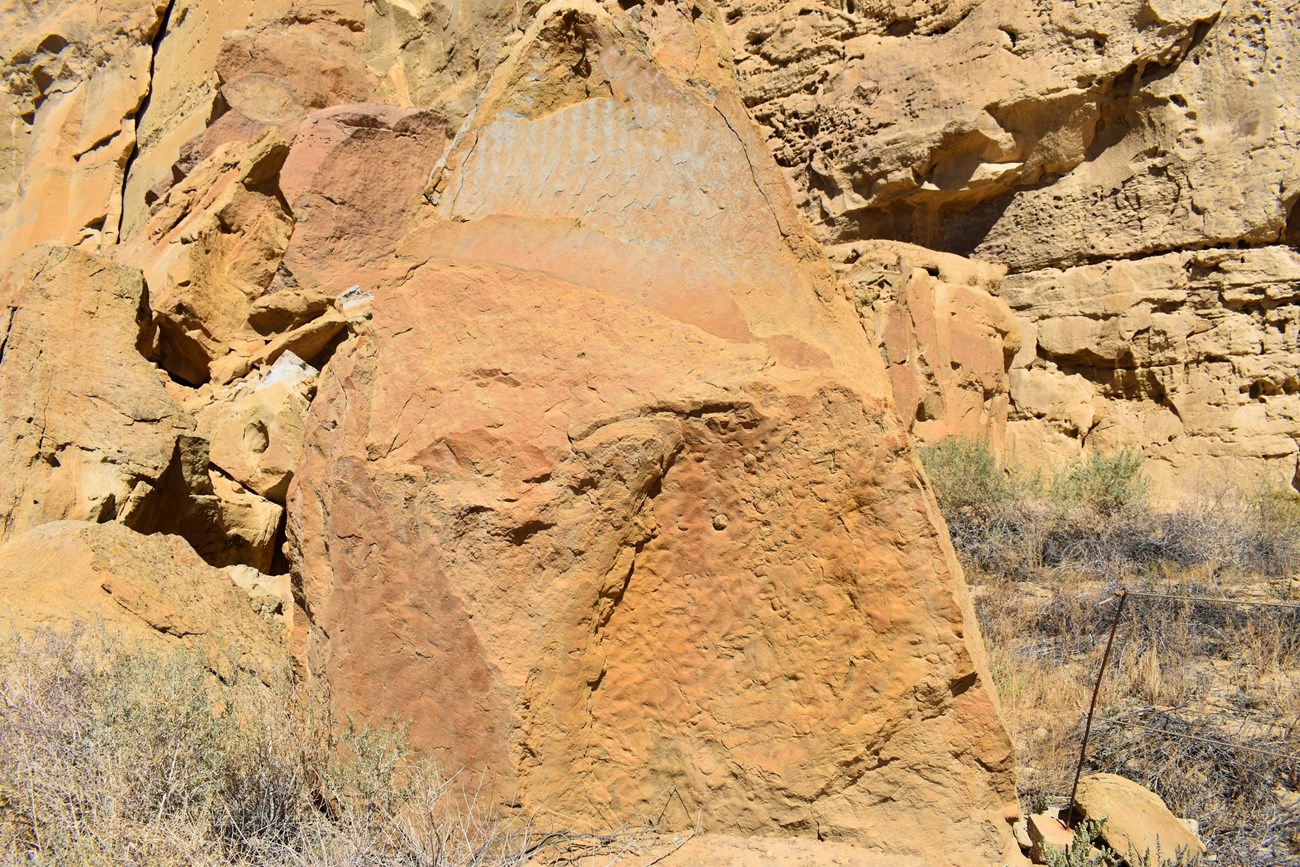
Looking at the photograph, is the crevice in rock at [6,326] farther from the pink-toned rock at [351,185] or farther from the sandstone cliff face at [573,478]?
the pink-toned rock at [351,185]

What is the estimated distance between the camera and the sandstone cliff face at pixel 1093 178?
6641mm

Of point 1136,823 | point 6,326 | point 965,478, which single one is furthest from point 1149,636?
point 6,326

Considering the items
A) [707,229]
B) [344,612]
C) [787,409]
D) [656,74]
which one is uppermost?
[656,74]

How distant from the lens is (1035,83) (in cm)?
722

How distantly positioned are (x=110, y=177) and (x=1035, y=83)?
30.7ft

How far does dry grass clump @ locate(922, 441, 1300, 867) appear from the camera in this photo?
9.50 feet

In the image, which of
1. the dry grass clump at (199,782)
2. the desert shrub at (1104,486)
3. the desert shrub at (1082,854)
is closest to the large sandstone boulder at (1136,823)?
the desert shrub at (1082,854)

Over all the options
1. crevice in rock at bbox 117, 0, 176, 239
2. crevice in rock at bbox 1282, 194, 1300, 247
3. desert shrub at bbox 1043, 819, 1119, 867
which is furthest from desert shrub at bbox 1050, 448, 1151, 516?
crevice in rock at bbox 117, 0, 176, 239

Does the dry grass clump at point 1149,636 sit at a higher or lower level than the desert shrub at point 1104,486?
higher

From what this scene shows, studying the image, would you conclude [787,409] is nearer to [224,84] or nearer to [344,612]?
[344,612]

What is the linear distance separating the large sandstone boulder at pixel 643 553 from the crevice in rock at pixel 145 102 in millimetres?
9869

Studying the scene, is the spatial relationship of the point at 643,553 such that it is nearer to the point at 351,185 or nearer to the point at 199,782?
the point at 199,782

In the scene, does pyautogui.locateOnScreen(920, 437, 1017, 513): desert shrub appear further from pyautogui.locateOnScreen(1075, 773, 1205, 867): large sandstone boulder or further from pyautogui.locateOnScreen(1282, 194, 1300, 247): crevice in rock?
pyautogui.locateOnScreen(1075, 773, 1205, 867): large sandstone boulder

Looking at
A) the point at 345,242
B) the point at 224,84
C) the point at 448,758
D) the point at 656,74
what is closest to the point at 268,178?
the point at 345,242
